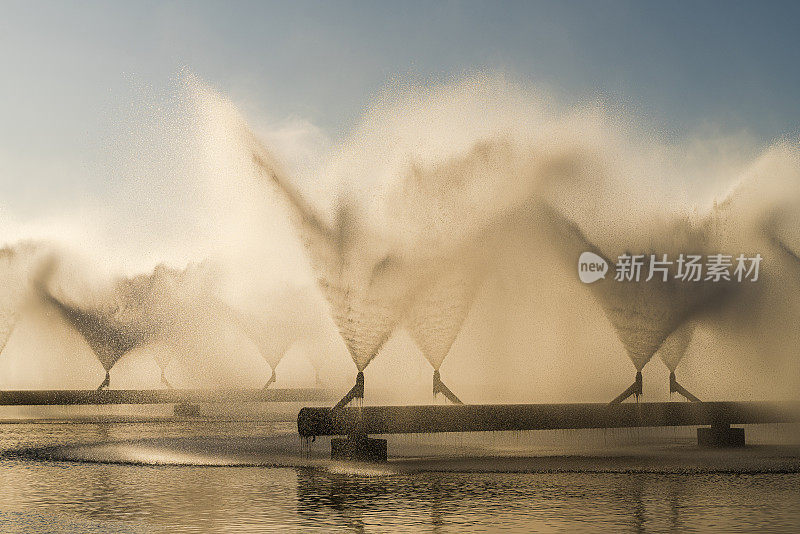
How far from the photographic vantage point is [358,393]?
35.2 meters

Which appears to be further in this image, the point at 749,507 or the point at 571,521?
the point at 749,507

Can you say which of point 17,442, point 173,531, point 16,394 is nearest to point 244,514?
point 173,531

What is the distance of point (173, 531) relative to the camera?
1595 centimetres

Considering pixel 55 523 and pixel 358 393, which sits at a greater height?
pixel 358 393

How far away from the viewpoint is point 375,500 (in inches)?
794

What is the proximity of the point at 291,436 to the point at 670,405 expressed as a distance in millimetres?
17209

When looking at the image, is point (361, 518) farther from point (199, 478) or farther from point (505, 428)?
point (505, 428)

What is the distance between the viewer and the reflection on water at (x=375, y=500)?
16625 mm

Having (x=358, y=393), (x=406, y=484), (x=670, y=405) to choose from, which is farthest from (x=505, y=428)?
(x=406, y=484)

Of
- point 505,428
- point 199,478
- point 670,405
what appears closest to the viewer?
point 199,478

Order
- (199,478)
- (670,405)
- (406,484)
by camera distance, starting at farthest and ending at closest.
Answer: (670,405)
(199,478)
(406,484)

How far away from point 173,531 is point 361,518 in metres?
3.24

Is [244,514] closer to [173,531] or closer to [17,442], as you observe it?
[173,531]

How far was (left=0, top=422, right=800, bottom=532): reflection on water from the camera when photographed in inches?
655
